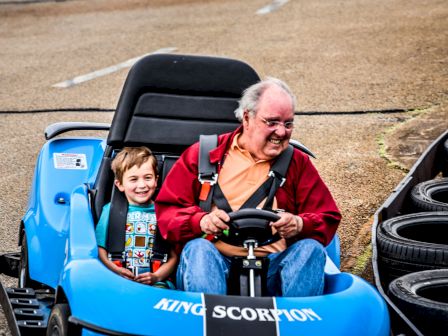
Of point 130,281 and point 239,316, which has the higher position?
point 130,281

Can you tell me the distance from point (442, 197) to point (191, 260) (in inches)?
103

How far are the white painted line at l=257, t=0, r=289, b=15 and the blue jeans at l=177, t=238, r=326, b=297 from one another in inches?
419

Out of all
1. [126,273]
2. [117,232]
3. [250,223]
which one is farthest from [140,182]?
[250,223]

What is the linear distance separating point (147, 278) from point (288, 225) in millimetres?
730

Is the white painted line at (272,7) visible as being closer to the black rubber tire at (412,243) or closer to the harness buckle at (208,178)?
the black rubber tire at (412,243)

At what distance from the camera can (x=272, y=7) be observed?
15477 millimetres

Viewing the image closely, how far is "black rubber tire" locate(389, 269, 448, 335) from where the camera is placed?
4844 mm

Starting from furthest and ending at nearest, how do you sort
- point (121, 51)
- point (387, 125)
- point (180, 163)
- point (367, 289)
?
1. point (121, 51)
2. point (387, 125)
3. point (180, 163)
4. point (367, 289)

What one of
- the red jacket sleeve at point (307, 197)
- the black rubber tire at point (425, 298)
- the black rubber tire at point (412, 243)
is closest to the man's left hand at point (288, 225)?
the red jacket sleeve at point (307, 197)

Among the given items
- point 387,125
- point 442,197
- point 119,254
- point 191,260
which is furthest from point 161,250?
point 387,125

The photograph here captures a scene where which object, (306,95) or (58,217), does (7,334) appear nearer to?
(58,217)

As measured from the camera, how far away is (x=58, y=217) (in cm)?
557

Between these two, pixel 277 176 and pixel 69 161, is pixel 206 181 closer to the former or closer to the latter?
pixel 277 176

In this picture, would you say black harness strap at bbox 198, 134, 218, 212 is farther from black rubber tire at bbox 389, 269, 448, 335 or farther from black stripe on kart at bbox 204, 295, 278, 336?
black rubber tire at bbox 389, 269, 448, 335
